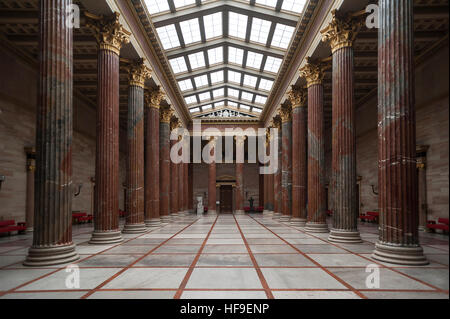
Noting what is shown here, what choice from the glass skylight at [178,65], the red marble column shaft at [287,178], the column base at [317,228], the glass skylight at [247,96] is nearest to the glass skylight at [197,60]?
the glass skylight at [178,65]

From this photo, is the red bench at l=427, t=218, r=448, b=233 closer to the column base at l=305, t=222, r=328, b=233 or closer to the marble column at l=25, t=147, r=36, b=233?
the column base at l=305, t=222, r=328, b=233

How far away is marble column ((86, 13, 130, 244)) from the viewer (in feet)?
35.2

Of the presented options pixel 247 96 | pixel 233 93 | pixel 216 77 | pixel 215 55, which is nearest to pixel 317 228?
pixel 215 55

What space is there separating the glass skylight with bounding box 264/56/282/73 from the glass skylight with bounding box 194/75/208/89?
5478 mm

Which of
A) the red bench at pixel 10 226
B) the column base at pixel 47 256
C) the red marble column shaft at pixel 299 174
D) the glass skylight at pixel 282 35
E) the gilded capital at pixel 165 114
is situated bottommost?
the red bench at pixel 10 226

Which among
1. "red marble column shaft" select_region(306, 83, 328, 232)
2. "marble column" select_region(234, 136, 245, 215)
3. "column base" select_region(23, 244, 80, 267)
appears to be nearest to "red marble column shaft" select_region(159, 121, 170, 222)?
"red marble column shaft" select_region(306, 83, 328, 232)

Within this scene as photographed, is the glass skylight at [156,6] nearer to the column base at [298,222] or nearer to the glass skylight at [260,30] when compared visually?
the glass skylight at [260,30]

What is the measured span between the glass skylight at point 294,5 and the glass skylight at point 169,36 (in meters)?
6.06

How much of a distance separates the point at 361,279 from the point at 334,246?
4213mm

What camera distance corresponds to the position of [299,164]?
17531 millimetres

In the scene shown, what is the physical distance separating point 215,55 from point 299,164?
410 inches

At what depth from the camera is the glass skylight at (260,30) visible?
57.2ft

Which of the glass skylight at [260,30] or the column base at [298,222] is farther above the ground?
the glass skylight at [260,30]
